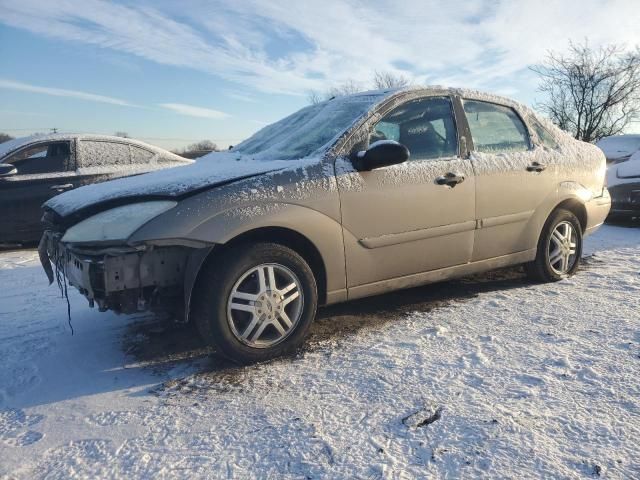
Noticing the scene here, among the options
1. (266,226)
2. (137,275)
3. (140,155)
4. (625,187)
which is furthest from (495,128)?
(140,155)

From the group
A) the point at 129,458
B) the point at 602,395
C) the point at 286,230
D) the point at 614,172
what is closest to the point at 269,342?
the point at 286,230

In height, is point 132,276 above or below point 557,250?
above

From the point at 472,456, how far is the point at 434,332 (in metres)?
1.31

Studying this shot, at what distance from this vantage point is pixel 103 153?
23.4 feet

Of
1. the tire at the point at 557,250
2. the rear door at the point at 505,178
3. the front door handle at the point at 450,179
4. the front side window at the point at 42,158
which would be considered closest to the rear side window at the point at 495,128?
the rear door at the point at 505,178

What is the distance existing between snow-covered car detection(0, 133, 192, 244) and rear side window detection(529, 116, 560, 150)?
4.02m

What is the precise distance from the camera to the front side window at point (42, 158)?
21.8ft

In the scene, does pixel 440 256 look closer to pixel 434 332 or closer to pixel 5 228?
pixel 434 332

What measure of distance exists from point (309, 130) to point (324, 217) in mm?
860

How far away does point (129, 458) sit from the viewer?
1.99 meters

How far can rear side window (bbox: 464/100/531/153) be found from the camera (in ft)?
12.6

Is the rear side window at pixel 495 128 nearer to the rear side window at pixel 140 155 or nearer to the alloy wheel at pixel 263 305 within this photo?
the alloy wheel at pixel 263 305

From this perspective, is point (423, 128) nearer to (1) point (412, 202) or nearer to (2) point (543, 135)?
(1) point (412, 202)

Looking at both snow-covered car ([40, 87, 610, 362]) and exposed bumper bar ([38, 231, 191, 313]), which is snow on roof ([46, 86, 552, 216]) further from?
exposed bumper bar ([38, 231, 191, 313])
